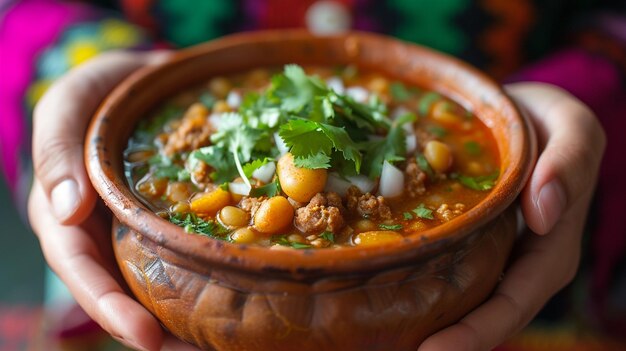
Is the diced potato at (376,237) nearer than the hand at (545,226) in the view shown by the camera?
Yes

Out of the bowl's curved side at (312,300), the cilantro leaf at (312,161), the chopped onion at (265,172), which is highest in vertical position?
the cilantro leaf at (312,161)

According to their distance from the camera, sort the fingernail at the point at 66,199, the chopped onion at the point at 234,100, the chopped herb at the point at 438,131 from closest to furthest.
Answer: the fingernail at the point at 66,199 → the chopped herb at the point at 438,131 → the chopped onion at the point at 234,100

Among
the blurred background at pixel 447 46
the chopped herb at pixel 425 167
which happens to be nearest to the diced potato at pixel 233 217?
the chopped herb at pixel 425 167

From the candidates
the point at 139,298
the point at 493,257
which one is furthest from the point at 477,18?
the point at 139,298

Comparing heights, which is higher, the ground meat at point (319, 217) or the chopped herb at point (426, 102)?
the ground meat at point (319, 217)

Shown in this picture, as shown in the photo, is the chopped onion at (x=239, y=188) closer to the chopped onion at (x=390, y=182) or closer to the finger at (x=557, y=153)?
the chopped onion at (x=390, y=182)

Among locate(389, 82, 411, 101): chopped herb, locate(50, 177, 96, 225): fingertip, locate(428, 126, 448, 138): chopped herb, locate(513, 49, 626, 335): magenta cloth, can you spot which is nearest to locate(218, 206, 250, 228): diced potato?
locate(50, 177, 96, 225): fingertip
